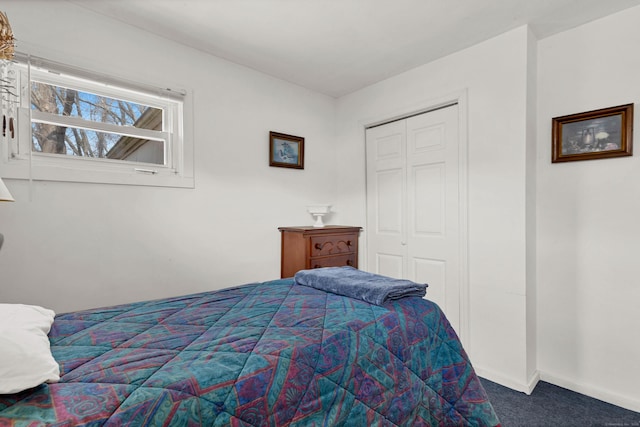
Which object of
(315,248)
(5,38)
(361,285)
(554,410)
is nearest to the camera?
(5,38)

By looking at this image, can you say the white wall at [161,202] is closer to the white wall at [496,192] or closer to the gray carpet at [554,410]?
the white wall at [496,192]

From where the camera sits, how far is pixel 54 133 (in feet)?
6.80

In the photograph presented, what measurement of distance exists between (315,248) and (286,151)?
3.33 ft

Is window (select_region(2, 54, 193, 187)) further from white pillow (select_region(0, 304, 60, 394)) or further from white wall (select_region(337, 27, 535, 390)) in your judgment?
white wall (select_region(337, 27, 535, 390))

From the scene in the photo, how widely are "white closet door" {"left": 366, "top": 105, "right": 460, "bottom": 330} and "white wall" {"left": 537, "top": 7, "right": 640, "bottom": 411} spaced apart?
0.62 m

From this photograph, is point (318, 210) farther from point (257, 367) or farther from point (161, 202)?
point (257, 367)

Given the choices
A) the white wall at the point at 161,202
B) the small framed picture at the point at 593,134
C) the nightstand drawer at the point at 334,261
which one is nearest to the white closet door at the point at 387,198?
the nightstand drawer at the point at 334,261

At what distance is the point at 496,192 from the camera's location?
7.88 ft

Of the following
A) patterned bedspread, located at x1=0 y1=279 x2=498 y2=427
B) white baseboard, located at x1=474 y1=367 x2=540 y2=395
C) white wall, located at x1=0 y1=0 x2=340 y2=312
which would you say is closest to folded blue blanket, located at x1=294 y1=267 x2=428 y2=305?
patterned bedspread, located at x1=0 y1=279 x2=498 y2=427

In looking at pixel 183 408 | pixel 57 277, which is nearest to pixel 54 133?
pixel 57 277

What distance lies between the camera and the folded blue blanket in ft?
4.79

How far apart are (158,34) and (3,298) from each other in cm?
197

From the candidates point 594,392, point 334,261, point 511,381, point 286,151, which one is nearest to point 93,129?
point 286,151

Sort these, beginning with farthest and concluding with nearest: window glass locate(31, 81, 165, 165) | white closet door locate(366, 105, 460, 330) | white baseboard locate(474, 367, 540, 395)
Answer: white closet door locate(366, 105, 460, 330)
white baseboard locate(474, 367, 540, 395)
window glass locate(31, 81, 165, 165)
